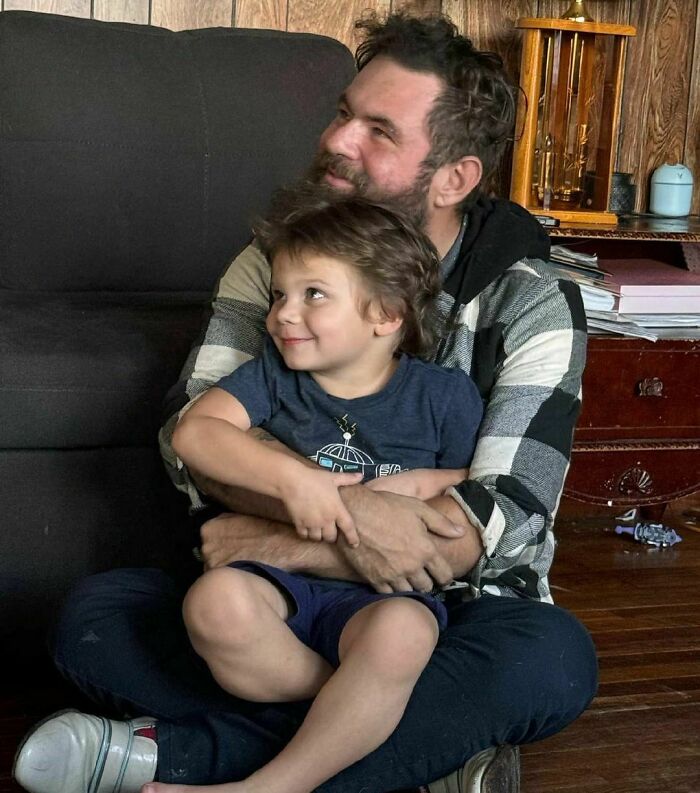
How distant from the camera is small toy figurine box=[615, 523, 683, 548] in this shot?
2836 mm

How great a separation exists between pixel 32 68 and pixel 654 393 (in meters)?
1.35

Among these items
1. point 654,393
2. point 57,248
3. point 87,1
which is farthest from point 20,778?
point 87,1

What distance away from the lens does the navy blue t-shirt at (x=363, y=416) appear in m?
1.52

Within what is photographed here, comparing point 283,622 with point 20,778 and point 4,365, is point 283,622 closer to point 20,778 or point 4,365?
point 20,778

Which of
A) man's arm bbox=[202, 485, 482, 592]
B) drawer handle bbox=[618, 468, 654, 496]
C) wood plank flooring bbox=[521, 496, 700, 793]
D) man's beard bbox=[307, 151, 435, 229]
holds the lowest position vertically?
wood plank flooring bbox=[521, 496, 700, 793]

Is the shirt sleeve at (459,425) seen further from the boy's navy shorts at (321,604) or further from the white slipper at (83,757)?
the white slipper at (83,757)

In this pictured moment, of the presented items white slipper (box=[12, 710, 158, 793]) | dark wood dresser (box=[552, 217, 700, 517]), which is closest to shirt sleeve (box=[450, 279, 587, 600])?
white slipper (box=[12, 710, 158, 793])

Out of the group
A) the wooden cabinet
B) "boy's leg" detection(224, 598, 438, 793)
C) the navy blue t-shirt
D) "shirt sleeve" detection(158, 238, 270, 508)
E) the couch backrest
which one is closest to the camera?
"boy's leg" detection(224, 598, 438, 793)

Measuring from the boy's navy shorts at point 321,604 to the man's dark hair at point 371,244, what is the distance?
0.32 meters

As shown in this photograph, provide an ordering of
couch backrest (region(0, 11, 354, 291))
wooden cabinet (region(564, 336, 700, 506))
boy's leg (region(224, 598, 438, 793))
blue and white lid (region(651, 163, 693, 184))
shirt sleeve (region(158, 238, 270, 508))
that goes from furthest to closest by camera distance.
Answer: blue and white lid (region(651, 163, 693, 184)) < wooden cabinet (region(564, 336, 700, 506)) < couch backrest (region(0, 11, 354, 291)) < shirt sleeve (region(158, 238, 270, 508)) < boy's leg (region(224, 598, 438, 793))

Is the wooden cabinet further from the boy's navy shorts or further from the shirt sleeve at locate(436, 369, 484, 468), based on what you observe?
the boy's navy shorts

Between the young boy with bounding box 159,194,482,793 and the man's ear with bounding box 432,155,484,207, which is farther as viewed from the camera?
the man's ear with bounding box 432,155,484,207

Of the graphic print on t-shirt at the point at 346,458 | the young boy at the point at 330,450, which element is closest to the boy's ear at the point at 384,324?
the young boy at the point at 330,450

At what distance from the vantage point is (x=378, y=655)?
133 centimetres
